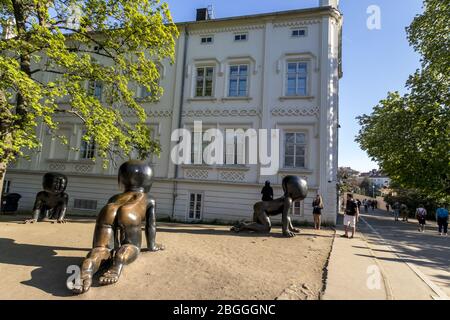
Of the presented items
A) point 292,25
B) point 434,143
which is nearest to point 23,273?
point 292,25

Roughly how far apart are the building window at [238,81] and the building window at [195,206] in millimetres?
6152

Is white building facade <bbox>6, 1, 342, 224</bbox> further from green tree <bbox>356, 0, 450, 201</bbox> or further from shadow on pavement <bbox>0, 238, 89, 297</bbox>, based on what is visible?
shadow on pavement <bbox>0, 238, 89, 297</bbox>

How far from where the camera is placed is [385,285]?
493 cm

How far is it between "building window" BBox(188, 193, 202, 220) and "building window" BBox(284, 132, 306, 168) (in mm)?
5153

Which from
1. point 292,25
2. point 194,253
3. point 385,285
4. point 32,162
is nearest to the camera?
point 385,285

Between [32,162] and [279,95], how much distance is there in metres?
16.5

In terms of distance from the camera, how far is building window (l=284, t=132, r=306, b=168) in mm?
15633

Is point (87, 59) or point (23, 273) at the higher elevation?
point (87, 59)

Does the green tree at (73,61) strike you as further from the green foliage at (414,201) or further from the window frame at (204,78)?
the green foliage at (414,201)

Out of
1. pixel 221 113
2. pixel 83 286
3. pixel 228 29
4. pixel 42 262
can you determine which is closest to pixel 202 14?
pixel 228 29

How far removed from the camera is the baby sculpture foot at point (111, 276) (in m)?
4.75

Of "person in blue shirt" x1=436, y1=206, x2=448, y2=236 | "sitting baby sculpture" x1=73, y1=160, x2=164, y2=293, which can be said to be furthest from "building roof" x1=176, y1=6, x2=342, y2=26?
"sitting baby sculpture" x1=73, y1=160, x2=164, y2=293

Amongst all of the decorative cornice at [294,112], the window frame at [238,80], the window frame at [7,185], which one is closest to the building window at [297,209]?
the decorative cornice at [294,112]

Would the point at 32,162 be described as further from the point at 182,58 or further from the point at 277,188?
the point at 277,188
